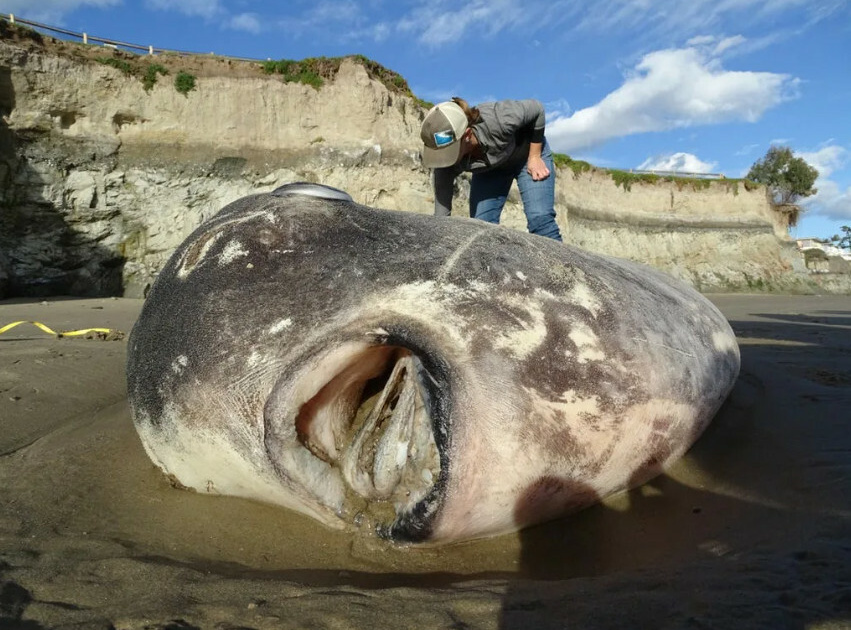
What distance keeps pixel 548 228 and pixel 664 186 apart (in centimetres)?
2135

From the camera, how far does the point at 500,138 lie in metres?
4.04

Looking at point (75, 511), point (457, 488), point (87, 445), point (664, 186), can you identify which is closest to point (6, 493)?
point (75, 511)

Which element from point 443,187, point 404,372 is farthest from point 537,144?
point 404,372

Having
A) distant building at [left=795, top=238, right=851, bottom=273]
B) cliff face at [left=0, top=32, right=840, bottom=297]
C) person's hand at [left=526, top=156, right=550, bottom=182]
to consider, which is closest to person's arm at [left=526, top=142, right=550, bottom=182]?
person's hand at [left=526, top=156, right=550, bottom=182]

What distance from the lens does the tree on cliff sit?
121 feet

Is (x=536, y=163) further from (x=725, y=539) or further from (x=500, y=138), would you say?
(x=725, y=539)

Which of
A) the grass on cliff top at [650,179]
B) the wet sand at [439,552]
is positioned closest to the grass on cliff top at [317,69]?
the grass on cliff top at [650,179]

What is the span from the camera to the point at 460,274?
193cm

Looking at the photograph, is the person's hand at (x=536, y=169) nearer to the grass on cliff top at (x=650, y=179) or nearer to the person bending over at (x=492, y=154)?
the person bending over at (x=492, y=154)

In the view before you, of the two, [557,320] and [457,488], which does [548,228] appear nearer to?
[557,320]

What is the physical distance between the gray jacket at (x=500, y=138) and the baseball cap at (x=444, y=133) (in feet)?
0.85

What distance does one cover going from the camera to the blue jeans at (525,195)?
4180 mm

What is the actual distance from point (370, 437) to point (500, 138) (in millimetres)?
2729

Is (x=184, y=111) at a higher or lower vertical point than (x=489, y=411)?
higher
